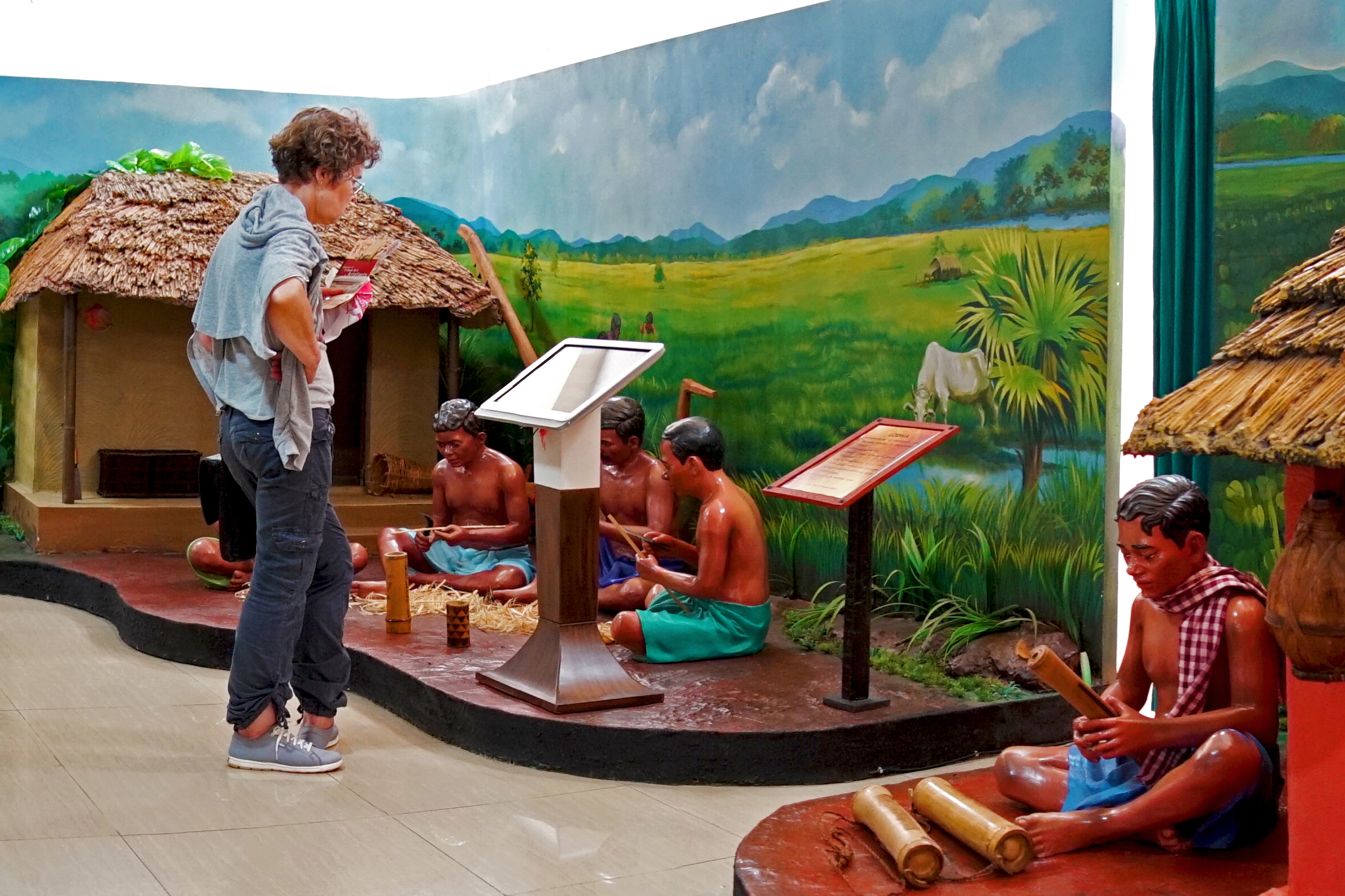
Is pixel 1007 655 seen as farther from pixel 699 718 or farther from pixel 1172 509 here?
pixel 1172 509

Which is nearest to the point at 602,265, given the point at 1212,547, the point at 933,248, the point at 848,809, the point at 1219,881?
the point at 933,248

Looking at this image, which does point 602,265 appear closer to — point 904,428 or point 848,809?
point 904,428

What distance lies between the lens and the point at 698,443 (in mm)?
6008

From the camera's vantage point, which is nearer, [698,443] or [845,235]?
[698,443]

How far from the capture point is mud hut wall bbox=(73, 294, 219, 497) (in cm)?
918

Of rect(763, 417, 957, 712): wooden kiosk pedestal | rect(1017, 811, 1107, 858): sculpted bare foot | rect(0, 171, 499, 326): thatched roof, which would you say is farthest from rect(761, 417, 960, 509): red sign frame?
rect(0, 171, 499, 326): thatched roof

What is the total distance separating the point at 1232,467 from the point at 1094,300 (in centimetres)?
93

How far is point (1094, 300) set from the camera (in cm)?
601

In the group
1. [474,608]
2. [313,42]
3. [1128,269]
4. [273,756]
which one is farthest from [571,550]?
[313,42]

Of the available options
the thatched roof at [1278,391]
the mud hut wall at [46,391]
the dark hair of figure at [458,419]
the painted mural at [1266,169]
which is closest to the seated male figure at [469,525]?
the dark hair of figure at [458,419]

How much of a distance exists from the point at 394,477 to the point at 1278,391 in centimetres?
727

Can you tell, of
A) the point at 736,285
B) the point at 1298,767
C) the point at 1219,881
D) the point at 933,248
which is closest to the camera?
the point at 1298,767

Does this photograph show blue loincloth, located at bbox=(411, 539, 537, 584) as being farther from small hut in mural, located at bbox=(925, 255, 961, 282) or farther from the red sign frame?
small hut in mural, located at bbox=(925, 255, 961, 282)

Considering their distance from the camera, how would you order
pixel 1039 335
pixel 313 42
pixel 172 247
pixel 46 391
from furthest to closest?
pixel 313 42 → pixel 46 391 → pixel 172 247 → pixel 1039 335
